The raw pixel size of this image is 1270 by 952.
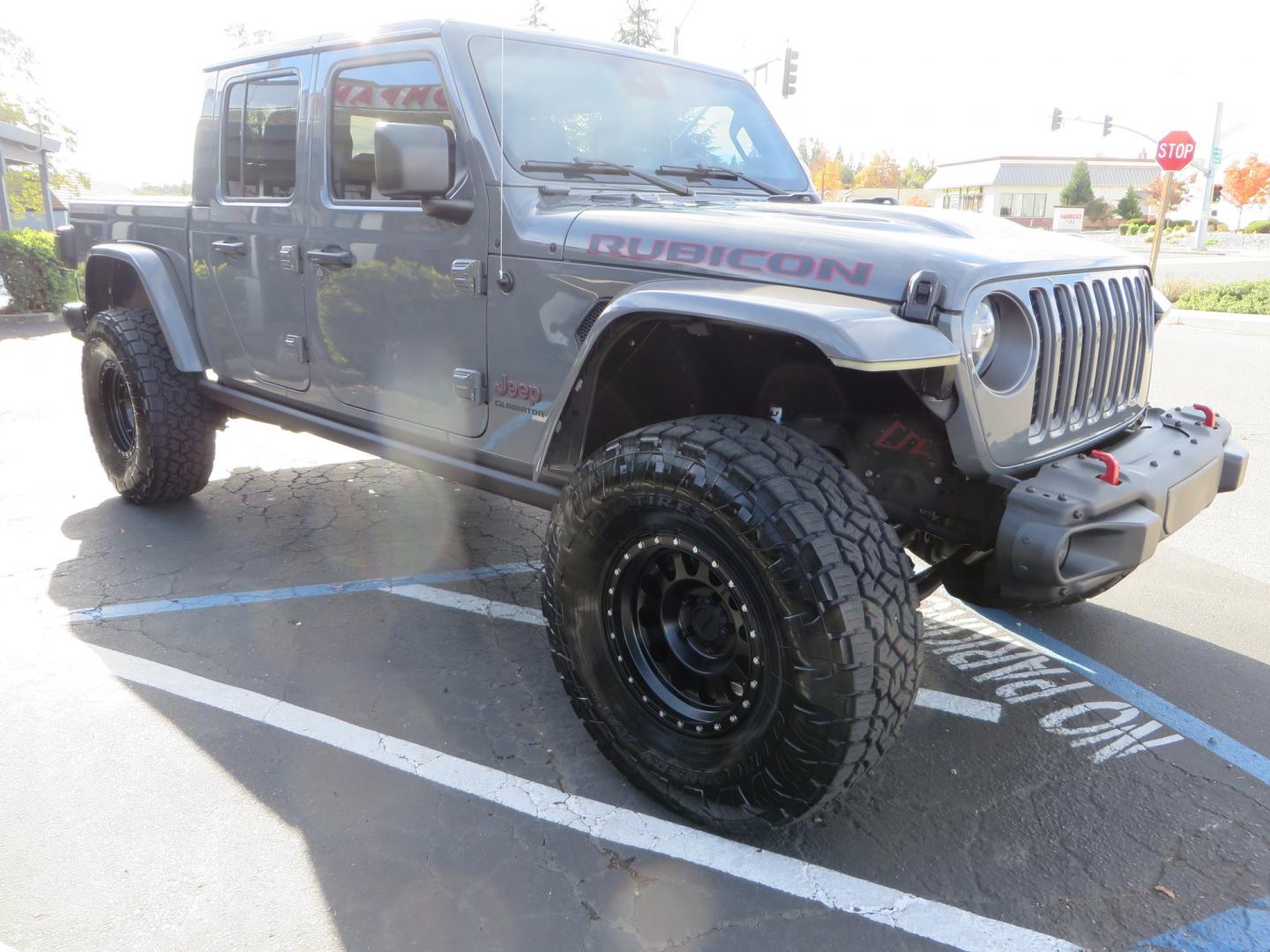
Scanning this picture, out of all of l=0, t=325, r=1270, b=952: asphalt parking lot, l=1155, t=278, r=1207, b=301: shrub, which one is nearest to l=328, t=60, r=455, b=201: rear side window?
l=0, t=325, r=1270, b=952: asphalt parking lot

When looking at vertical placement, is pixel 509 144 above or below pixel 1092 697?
above

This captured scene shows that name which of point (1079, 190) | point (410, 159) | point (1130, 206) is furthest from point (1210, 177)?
point (410, 159)

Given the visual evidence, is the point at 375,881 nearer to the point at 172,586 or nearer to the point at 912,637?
the point at 912,637

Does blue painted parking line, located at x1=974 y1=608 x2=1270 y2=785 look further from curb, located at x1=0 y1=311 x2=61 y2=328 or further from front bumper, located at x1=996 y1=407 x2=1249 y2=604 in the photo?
curb, located at x1=0 y1=311 x2=61 y2=328

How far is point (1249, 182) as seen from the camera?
56719 millimetres

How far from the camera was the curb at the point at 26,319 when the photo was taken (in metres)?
12.9

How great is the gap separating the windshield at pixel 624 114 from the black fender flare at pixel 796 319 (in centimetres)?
88

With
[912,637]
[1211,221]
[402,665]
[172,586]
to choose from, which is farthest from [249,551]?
[1211,221]

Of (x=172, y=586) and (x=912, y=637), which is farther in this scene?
(x=172, y=586)

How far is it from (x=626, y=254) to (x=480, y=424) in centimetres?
83

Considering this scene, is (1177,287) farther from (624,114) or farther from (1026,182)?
(1026,182)

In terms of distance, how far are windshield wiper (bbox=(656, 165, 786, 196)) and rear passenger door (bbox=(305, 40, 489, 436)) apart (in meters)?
0.75

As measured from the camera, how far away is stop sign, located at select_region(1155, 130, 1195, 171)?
16922 mm

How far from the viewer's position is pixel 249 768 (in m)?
2.68
